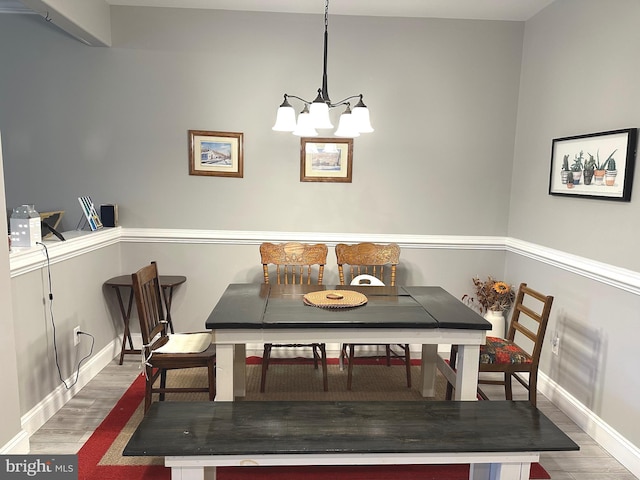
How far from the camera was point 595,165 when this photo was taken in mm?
2691

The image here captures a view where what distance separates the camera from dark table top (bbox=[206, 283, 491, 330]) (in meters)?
2.23

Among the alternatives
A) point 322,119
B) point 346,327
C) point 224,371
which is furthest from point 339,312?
point 322,119

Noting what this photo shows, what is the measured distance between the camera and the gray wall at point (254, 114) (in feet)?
11.6

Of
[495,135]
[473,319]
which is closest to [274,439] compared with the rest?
[473,319]

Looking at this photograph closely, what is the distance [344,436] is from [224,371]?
0.71 m

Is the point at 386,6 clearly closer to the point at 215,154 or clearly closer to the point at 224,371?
the point at 215,154

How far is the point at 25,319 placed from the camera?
246cm

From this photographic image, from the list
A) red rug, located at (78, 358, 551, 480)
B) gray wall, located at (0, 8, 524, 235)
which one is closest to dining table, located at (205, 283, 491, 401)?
red rug, located at (78, 358, 551, 480)

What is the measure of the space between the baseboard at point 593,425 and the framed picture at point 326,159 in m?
2.12

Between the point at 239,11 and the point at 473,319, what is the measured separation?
2.86 meters

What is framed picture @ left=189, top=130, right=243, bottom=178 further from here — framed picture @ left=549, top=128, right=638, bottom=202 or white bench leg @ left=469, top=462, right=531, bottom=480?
white bench leg @ left=469, top=462, right=531, bottom=480

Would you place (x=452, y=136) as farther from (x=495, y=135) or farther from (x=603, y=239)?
(x=603, y=239)

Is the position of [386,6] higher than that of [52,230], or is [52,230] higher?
[386,6]

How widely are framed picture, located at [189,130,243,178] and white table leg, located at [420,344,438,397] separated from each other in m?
1.99
